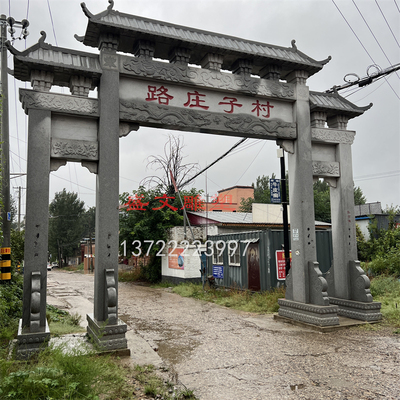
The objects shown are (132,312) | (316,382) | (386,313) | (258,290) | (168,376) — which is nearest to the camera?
(316,382)

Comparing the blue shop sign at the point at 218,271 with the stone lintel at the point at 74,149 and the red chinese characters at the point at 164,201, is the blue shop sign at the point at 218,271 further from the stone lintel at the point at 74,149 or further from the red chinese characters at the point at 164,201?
the stone lintel at the point at 74,149

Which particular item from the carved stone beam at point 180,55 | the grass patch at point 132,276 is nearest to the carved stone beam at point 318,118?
the carved stone beam at point 180,55

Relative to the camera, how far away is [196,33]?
8094mm

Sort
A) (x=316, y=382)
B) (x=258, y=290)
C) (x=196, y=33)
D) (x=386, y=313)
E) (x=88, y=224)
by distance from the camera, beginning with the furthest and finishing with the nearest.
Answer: (x=88, y=224) < (x=258, y=290) < (x=386, y=313) < (x=196, y=33) < (x=316, y=382)

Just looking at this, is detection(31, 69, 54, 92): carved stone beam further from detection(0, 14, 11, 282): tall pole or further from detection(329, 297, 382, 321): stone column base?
detection(329, 297, 382, 321): stone column base

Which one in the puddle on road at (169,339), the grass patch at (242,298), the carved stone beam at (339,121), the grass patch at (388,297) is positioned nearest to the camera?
the puddle on road at (169,339)

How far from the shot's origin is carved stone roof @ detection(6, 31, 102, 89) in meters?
6.52

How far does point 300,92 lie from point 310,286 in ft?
15.3

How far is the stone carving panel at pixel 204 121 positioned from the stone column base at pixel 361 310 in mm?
4233

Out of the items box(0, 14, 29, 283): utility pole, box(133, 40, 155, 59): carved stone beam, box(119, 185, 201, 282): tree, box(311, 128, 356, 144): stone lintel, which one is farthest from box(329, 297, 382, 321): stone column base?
box(119, 185, 201, 282): tree

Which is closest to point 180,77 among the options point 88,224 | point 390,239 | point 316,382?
point 316,382

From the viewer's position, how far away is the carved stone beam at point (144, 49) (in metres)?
7.53

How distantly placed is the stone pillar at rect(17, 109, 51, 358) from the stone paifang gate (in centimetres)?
2

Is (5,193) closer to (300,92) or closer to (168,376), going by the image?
(168,376)
